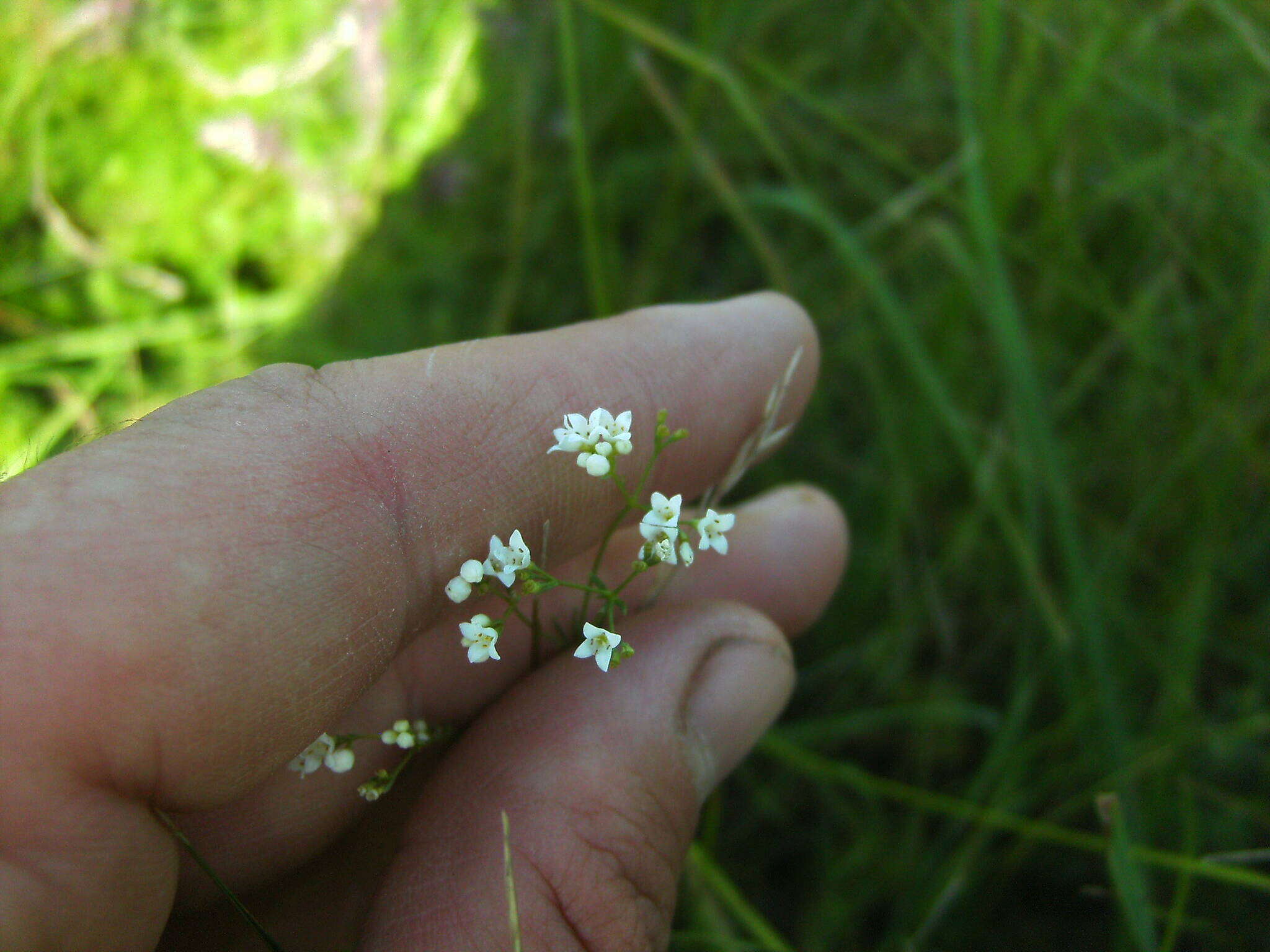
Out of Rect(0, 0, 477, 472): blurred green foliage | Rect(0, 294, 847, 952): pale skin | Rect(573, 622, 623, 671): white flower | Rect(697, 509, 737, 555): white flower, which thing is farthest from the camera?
Rect(0, 0, 477, 472): blurred green foliage

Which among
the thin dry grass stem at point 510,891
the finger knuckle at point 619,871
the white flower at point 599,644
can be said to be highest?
the white flower at point 599,644

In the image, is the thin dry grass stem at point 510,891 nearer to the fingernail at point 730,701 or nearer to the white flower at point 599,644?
the white flower at point 599,644

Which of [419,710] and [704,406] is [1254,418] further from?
[419,710]

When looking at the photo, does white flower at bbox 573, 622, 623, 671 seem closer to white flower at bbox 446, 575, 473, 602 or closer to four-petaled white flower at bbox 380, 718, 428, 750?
white flower at bbox 446, 575, 473, 602

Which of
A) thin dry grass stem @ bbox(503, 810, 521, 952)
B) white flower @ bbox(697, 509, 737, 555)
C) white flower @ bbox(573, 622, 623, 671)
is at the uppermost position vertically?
white flower @ bbox(697, 509, 737, 555)

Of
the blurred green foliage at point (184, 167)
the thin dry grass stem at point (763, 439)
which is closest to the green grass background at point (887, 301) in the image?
the blurred green foliage at point (184, 167)

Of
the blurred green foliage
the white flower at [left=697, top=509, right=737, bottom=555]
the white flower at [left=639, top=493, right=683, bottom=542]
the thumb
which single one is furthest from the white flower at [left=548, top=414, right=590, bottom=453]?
the blurred green foliage
